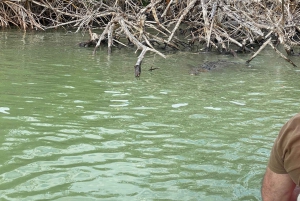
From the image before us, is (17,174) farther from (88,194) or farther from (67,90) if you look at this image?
(67,90)

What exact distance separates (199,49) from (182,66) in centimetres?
295

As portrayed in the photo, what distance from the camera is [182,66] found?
9984 millimetres

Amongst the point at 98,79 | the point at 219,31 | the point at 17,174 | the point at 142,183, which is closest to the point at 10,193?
the point at 17,174

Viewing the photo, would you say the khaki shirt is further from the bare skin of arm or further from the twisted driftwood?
the twisted driftwood

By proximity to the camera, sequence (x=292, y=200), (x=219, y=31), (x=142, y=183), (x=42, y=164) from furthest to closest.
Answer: (x=219, y=31) → (x=42, y=164) → (x=142, y=183) → (x=292, y=200)

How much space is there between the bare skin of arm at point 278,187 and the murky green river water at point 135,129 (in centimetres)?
121

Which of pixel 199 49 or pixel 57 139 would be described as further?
pixel 199 49

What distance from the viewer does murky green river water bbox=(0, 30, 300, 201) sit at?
4078mm

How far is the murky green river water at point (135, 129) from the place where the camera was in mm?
4078

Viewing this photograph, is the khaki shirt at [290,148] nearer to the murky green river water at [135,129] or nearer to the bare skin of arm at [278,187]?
the bare skin of arm at [278,187]

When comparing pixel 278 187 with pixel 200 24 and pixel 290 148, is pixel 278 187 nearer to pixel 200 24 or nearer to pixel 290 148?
pixel 290 148

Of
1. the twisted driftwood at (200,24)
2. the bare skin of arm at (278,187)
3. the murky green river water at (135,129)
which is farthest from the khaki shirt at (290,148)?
the twisted driftwood at (200,24)

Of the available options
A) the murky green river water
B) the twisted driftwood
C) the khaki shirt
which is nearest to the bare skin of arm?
the khaki shirt

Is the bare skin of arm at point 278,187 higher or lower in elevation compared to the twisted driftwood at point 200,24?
lower
